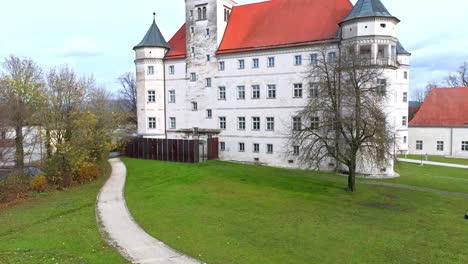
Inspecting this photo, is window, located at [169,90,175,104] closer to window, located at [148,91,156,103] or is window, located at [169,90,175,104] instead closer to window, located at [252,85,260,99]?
window, located at [148,91,156,103]

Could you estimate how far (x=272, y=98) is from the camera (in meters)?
33.2

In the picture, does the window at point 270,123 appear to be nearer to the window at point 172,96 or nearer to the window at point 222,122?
the window at point 222,122

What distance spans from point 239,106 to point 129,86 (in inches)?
1617

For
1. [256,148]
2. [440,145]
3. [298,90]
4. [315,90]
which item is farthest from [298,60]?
[440,145]

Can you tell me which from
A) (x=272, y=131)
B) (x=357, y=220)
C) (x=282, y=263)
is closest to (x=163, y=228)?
(x=282, y=263)

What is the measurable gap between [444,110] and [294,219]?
37.1 meters

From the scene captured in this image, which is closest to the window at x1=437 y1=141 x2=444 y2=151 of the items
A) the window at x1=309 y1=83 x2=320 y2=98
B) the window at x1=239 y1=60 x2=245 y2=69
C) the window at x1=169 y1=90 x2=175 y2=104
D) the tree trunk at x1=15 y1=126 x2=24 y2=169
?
the window at x1=309 y1=83 x2=320 y2=98

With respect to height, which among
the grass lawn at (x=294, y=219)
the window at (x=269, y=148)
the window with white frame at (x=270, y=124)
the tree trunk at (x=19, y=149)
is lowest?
the grass lawn at (x=294, y=219)

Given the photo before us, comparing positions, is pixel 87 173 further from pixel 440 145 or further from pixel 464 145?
pixel 464 145

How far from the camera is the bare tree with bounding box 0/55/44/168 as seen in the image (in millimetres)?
23109

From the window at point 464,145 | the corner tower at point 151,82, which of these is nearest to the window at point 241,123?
the corner tower at point 151,82

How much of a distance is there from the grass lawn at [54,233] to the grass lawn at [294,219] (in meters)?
2.12

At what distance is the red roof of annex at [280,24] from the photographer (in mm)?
31234

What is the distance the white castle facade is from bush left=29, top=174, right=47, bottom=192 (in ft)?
50.6
